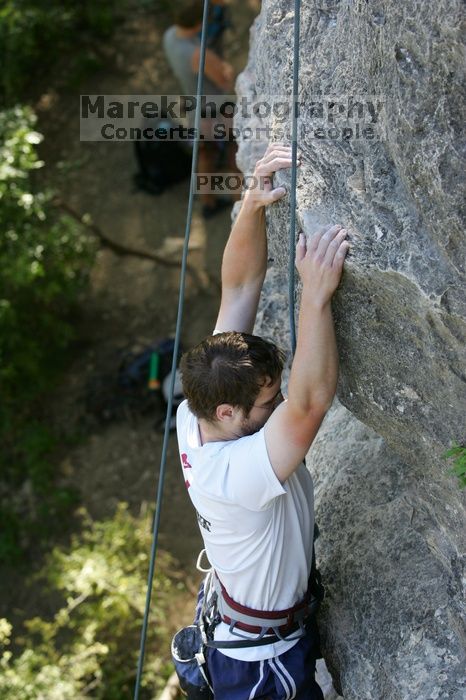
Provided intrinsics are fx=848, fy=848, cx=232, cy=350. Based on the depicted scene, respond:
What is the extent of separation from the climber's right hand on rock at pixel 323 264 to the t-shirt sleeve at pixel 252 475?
0.42 meters

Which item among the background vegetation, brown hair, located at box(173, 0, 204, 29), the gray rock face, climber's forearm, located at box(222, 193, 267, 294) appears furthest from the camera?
brown hair, located at box(173, 0, 204, 29)

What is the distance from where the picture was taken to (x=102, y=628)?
5.41 meters

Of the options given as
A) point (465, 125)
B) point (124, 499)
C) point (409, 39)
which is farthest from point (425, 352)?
point (124, 499)

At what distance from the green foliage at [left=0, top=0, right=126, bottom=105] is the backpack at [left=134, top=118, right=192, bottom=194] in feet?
4.21

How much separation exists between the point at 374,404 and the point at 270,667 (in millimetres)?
897

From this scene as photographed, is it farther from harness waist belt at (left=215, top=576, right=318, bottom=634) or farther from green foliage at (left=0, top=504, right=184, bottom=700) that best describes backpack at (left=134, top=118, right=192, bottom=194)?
harness waist belt at (left=215, top=576, right=318, bottom=634)

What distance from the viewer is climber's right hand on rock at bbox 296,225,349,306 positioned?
7.79ft

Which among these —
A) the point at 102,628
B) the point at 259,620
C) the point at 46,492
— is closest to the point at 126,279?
the point at 46,492

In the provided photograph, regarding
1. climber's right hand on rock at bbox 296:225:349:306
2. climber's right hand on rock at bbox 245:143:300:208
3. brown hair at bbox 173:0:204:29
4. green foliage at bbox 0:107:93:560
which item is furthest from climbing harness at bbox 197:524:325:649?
brown hair at bbox 173:0:204:29

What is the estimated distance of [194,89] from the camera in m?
6.73

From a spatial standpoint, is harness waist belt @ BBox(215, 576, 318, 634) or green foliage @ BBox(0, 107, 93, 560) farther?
green foliage @ BBox(0, 107, 93, 560)

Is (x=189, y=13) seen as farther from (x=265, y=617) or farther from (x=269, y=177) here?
(x=265, y=617)

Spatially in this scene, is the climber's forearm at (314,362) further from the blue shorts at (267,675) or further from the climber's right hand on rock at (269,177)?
the blue shorts at (267,675)

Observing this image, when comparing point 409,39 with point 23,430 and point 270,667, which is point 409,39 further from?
point 23,430
